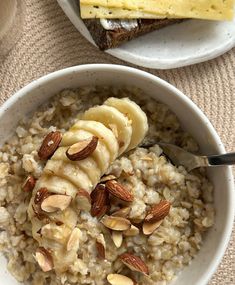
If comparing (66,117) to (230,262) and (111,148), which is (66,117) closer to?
(111,148)

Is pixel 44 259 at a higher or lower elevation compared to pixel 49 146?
lower

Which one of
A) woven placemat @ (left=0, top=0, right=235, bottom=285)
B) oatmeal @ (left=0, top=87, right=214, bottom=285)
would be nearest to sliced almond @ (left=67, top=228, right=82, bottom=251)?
oatmeal @ (left=0, top=87, right=214, bottom=285)

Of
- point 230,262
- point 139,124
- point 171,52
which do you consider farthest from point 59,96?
point 230,262

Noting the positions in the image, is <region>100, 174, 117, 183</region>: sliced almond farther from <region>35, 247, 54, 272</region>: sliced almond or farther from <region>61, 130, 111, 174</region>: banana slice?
<region>35, 247, 54, 272</region>: sliced almond

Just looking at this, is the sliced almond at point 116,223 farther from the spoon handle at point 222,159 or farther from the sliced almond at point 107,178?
the spoon handle at point 222,159

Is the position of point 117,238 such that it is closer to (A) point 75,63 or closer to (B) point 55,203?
(B) point 55,203

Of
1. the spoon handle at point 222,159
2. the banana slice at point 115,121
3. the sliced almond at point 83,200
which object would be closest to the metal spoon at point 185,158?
the spoon handle at point 222,159

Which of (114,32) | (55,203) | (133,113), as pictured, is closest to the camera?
(55,203)

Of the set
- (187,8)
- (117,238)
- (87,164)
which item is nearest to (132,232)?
(117,238)
